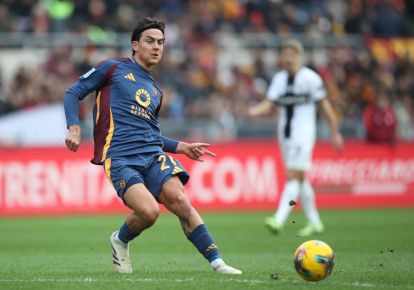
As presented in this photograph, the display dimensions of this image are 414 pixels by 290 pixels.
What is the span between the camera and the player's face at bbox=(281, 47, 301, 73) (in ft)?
50.4

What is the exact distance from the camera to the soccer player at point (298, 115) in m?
15.4

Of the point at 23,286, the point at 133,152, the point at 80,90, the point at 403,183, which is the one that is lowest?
the point at 403,183

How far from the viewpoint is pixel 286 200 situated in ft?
49.3

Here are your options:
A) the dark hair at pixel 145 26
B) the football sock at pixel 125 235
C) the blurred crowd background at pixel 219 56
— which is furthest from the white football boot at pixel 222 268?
the blurred crowd background at pixel 219 56

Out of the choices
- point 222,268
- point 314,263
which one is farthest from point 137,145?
point 314,263

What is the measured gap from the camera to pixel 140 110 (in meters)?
9.28

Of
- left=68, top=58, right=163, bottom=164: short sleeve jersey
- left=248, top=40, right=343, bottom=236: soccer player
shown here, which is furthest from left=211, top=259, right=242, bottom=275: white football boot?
left=248, top=40, right=343, bottom=236: soccer player

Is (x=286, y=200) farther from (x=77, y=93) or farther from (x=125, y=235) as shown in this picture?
(x=77, y=93)

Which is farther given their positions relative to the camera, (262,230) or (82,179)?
(82,179)

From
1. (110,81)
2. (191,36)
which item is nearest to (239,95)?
(191,36)

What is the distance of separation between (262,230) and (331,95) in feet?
36.0

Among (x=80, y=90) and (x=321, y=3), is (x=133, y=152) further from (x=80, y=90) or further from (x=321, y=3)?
(x=321, y=3)

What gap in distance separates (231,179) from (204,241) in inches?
470

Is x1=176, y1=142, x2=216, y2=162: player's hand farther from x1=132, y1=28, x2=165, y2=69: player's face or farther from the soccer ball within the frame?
the soccer ball
